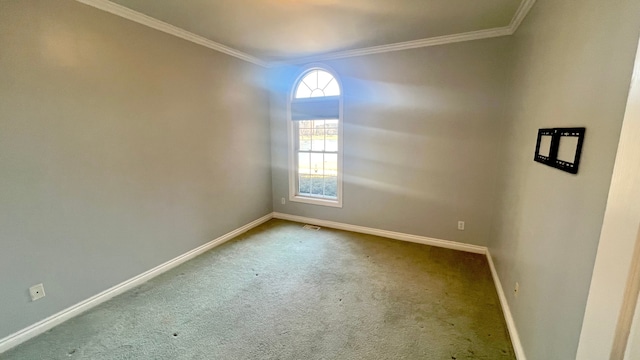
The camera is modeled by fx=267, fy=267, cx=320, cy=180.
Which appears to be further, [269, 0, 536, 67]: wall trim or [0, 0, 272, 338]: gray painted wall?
[269, 0, 536, 67]: wall trim

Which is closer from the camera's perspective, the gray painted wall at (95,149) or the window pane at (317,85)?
the gray painted wall at (95,149)

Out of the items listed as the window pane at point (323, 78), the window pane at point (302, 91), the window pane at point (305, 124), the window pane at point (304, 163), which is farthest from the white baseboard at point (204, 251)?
the window pane at point (323, 78)

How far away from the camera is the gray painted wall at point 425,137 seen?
10.1 ft

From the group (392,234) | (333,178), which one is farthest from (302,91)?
(392,234)

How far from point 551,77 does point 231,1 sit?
241cm

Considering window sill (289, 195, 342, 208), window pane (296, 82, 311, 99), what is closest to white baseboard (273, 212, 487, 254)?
window sill (289, 195, 342, 208)

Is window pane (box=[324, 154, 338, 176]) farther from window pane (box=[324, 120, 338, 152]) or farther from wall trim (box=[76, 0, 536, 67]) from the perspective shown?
wall trim (box=[76, 0, 536, 67])

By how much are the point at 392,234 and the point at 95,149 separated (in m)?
3.47

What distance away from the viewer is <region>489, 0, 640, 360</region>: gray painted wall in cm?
101

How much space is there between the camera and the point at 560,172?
1.40 meters

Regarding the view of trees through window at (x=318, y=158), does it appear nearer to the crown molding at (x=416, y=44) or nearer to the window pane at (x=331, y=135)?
the window pane at (x=331, y=135)

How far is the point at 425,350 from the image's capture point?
1.86 meters

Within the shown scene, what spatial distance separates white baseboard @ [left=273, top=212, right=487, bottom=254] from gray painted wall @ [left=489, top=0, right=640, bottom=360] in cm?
113

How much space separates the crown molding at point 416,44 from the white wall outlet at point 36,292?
3681 mm
